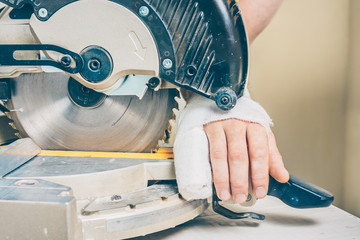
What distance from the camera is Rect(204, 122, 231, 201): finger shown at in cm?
78

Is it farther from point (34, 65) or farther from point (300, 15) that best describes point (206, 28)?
point (300, 15)

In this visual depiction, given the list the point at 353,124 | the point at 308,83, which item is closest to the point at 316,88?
the point at 308,83

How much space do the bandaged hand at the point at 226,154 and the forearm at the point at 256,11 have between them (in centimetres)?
30

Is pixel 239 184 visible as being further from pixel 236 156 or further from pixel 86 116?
pixel 86 116

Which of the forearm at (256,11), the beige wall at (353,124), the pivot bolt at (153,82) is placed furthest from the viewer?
the beige wall at (353,124)

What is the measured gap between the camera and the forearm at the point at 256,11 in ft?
3.34

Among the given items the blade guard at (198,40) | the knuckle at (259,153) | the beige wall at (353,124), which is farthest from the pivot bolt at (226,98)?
the beige wall at (353,124)

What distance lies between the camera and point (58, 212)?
60 cm

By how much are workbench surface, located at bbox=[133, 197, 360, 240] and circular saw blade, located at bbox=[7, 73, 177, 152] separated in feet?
0.78

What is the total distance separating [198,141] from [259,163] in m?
0.13

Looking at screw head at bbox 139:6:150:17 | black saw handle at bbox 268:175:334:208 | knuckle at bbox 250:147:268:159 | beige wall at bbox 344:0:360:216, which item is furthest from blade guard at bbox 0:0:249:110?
beige wall at bbox 344:0:360:216

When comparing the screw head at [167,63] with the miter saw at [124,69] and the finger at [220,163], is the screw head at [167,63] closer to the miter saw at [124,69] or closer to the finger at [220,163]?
the miter saw at [124,69]

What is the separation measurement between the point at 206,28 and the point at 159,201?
363mm

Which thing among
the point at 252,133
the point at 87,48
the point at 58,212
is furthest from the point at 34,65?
the point at 252,133
